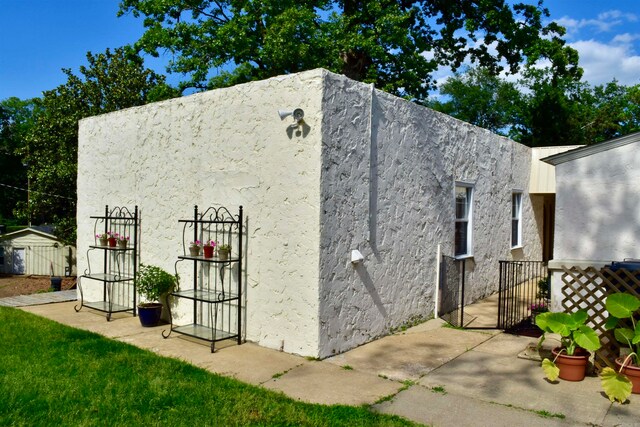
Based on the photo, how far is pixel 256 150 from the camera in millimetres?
6332

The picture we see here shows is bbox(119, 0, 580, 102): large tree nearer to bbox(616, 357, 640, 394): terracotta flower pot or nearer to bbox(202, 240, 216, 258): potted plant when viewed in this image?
bbox(202, 240, 216, 258): potted plant

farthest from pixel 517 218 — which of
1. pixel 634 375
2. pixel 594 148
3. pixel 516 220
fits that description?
pixel 634 375

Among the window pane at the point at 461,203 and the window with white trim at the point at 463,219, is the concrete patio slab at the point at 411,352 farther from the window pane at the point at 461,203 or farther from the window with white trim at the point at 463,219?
the window pane at the point at 461,203

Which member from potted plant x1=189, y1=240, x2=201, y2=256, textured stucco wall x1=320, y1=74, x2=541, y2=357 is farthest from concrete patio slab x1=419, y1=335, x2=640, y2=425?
potted plant x1=189, y1=240, x2=201, y2=256

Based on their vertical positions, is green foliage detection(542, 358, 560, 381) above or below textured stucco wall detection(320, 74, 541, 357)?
below

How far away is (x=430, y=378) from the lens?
5.12 metres

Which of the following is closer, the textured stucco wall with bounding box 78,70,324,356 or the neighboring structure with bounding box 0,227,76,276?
the textured stucco wall with bounding box 78,70,324,356

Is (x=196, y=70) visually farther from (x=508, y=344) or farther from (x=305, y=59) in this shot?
(x=508, y=344)

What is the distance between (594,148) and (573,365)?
4.11 m

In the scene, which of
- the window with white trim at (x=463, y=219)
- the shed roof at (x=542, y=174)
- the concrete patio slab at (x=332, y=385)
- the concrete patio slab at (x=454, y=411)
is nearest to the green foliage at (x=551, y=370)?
the concrete patio slab at (x=454, y=411)

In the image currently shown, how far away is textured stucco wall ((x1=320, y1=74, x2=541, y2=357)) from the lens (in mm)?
5906

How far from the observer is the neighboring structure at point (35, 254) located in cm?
1723

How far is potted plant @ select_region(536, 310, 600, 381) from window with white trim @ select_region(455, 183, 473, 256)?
411 cm

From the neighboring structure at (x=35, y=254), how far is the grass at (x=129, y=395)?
1250cm
